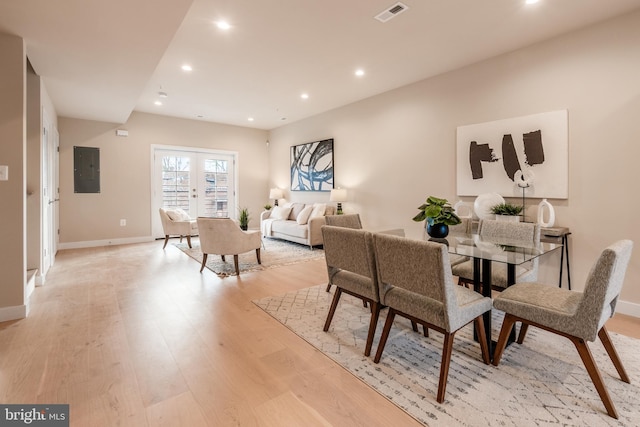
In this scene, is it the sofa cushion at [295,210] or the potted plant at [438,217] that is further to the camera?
the sofa cushion at [295,210]

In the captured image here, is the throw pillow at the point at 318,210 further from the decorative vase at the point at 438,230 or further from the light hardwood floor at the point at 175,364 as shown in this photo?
the decorative vase at the point at 438,230

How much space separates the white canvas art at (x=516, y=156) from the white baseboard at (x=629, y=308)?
1.12m

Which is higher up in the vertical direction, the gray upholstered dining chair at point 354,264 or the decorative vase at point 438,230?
the decorative vase at point 438,230

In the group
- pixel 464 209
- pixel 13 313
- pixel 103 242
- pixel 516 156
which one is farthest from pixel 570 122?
pixel 103 242

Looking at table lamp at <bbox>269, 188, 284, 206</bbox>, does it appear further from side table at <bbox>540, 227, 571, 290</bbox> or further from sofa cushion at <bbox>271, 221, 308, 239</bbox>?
side table at <bbox>540, 227, 571, 290</bbox>

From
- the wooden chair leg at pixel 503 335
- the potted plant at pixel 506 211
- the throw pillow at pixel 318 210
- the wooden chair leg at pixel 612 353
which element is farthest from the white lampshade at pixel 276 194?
the wooden chair leg at pixel 612 353

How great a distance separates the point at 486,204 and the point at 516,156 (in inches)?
25.3

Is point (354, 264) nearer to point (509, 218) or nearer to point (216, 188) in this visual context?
point (509, 218)

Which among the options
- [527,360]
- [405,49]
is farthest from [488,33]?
[527,360]

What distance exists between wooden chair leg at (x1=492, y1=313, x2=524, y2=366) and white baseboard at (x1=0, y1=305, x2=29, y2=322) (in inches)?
148

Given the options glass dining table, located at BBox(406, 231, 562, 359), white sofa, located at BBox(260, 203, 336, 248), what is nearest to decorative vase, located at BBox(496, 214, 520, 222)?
glass dining table, located at BBox(406, 231, 562, 359)

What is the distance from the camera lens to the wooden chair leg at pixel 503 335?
6.14 ft

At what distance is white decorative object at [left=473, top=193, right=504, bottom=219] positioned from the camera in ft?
11.4

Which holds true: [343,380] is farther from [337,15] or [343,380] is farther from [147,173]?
[147,173]
